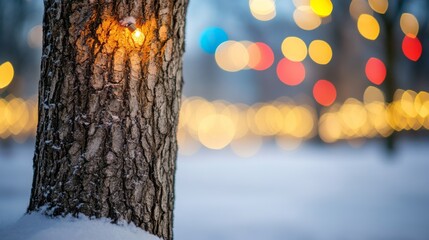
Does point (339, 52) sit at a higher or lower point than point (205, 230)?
higher

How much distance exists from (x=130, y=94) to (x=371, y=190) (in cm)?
747

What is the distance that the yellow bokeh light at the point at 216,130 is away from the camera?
26938mm

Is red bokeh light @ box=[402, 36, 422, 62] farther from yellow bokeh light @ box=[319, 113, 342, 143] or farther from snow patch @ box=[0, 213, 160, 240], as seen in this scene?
snow patch @ box=[0, 213, 160, 240]

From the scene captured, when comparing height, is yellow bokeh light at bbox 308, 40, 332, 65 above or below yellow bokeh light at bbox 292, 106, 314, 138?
above

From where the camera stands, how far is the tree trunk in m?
2.23

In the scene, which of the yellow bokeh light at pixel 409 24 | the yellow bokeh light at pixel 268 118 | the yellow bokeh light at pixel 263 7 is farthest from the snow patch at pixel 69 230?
the yellow bokeh light at pixel 268 118

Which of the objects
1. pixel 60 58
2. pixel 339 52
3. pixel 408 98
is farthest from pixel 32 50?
pixel 408 98

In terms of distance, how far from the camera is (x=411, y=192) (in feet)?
26.8

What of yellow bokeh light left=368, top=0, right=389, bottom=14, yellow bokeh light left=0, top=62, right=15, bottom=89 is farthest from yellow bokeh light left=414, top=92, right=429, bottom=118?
yellow bokeh light left=0, top=62, right=15, bottom=89

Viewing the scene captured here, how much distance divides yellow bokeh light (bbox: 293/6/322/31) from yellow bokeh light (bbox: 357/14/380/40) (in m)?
1.63

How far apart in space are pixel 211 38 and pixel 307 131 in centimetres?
1908

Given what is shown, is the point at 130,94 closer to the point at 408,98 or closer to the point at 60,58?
the point at 60,58

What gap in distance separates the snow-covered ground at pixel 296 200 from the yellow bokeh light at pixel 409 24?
190 inches

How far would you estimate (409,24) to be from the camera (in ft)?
47.8
